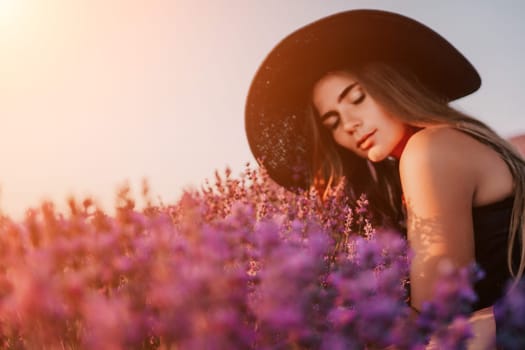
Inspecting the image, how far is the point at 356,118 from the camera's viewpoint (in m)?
2.39

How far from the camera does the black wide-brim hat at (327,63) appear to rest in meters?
2.45

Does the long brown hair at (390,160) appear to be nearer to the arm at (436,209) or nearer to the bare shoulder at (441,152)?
the bare shoulder at (441,152)

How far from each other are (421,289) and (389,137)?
0.77 m

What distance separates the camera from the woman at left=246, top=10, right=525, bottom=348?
179 centimetres

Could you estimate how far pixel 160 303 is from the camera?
2.61 feet

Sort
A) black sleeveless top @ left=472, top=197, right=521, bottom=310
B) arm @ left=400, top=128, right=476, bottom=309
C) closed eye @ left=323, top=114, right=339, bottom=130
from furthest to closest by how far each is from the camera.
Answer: closed eye @ left=323, top=114, right=339, bottom=130, black sleeveless top @ left=472, top=197, right=521, bottom=310, arm @ left=400, top=128, right=476, bottom=309

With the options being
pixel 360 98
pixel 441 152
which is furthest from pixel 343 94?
pixel 441 152

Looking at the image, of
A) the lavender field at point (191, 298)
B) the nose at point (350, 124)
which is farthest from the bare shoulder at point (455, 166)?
the lavender field at point (191, 298)

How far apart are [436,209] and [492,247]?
0.59 meters

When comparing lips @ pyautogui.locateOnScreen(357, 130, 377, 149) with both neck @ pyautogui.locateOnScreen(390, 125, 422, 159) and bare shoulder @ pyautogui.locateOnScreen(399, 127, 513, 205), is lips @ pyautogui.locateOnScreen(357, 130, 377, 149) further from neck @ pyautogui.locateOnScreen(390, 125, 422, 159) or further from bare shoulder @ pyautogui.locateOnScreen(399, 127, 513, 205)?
bare shoulder @ pyautogui.locateOnScreen(399, 127, 513, 205)

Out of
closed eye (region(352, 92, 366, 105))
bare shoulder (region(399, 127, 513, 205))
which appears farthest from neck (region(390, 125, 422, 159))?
bare shoulder (region(399, 127, 513, 205))

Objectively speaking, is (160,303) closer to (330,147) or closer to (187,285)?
(187,285)

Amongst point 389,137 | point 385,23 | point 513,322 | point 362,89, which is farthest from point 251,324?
point 385,23

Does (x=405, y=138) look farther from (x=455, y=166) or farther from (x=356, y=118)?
(x=455, y=166)
